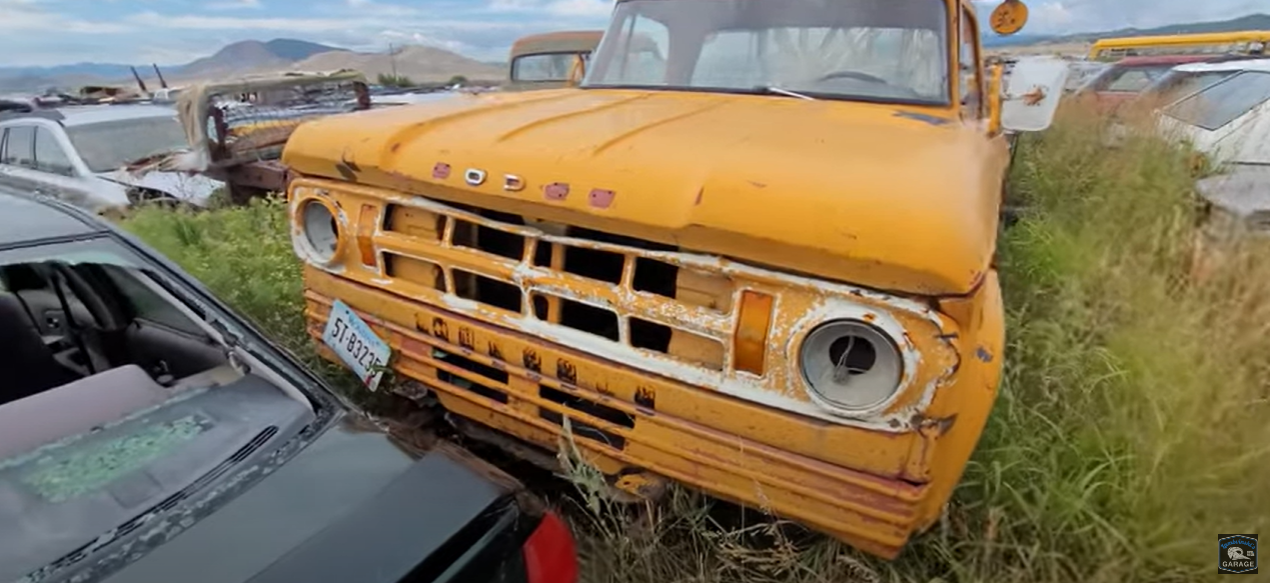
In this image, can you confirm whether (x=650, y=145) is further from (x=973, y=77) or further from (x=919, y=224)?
(x=973, y=77)

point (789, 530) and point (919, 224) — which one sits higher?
point (919, 224)

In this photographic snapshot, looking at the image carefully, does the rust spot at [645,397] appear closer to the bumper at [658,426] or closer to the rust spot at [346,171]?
the bumper at [658,426]

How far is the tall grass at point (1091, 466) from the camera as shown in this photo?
2.22 metres

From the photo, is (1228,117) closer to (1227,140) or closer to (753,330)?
(1227,140)

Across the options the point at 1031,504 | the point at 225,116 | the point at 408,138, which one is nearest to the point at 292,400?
the point at 408,138

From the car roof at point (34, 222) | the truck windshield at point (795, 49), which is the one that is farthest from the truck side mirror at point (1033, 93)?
the car roof at point (34, 222)

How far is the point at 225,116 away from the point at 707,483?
567cm

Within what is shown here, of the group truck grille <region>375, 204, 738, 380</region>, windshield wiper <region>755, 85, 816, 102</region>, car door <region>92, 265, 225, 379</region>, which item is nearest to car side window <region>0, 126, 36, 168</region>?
car door <region>92, 265, 225, 379</region>

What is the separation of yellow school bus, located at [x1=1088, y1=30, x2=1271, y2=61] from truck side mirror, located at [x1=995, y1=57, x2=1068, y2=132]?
32.6 ft

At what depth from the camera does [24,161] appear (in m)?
7.13

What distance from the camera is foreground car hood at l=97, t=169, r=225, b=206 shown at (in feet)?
20.9

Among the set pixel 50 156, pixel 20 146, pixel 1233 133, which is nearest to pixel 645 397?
pixel 1233 133

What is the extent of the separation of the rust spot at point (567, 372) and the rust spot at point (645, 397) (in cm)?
19

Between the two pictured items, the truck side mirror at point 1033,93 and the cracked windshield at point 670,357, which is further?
the truck side mirror at point 1033,93
